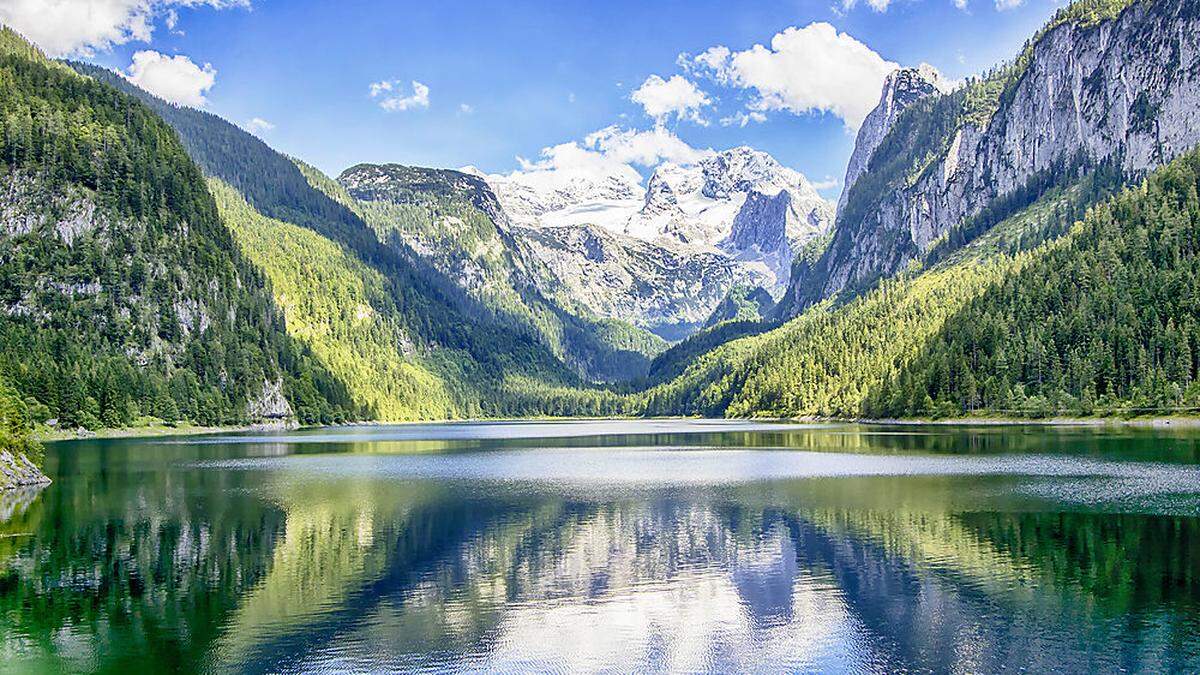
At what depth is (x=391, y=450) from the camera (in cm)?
14600

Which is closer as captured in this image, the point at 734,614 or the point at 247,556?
the point at 734,614

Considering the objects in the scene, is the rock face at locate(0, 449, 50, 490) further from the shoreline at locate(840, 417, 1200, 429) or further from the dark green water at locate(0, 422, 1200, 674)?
the shoreline at locate(840, 417, 1200, 429)

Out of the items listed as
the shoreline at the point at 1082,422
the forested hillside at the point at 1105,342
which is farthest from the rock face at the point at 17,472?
the forested hillside at the point at 1105,342

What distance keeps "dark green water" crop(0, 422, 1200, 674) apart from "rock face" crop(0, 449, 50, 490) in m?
3.67

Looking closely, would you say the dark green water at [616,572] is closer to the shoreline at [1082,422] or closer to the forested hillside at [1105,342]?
the shoreline at [1082,422]

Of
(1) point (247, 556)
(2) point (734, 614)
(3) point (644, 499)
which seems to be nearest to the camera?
(2) point (734, 614)

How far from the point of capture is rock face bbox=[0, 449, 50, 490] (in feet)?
266

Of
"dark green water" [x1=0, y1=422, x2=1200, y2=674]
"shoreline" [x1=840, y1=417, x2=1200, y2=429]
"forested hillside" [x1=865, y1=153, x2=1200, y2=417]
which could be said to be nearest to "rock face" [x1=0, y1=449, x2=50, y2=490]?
"dark green water" [x1=0, y1=422, x2=1200, y2=674]

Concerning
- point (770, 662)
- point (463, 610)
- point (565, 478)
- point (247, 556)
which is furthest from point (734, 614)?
point (565, 478)

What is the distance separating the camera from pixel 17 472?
272ft

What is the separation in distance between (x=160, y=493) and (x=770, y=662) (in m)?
62.9

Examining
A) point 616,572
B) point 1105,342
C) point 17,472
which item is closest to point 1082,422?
point 1105,342

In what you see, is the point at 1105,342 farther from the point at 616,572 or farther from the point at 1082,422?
the point at 616,572

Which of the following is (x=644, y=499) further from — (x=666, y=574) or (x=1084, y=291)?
(x=1084, y=291)
